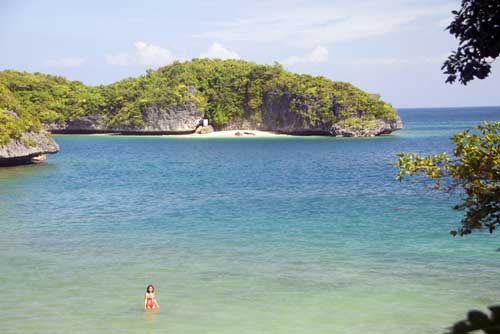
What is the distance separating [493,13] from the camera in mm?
11367

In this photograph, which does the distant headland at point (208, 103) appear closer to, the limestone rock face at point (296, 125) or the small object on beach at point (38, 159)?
the limestone rock face at point (296, 125)

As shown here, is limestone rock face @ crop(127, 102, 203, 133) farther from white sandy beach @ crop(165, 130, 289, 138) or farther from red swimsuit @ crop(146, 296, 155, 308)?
red swimsuit @ crop(146, 296, 155, 308)

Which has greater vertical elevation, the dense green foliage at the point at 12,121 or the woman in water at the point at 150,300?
the dense green foliage at the point at 12,121

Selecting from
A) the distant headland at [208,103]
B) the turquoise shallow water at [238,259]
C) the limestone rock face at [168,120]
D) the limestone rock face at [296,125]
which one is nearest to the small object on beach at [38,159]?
the turquoise shallow water at [238,259]

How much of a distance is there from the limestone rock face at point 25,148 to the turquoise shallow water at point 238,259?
8.85 m

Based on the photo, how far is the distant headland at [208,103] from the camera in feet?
424

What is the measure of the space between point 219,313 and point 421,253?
1032 cm

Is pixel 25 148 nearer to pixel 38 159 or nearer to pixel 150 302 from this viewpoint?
pixel 38 159

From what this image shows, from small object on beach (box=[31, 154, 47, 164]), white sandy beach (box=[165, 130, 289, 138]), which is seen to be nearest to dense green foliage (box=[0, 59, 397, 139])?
white sandy beach (box=[165, 130, 289, 138])

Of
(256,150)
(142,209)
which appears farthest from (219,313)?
(256,150)

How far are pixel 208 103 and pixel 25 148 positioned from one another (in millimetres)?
92975

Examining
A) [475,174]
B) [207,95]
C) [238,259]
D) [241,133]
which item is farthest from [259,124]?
[475,174]

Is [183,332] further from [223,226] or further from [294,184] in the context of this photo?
[294,184]

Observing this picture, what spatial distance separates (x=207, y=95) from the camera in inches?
5940
